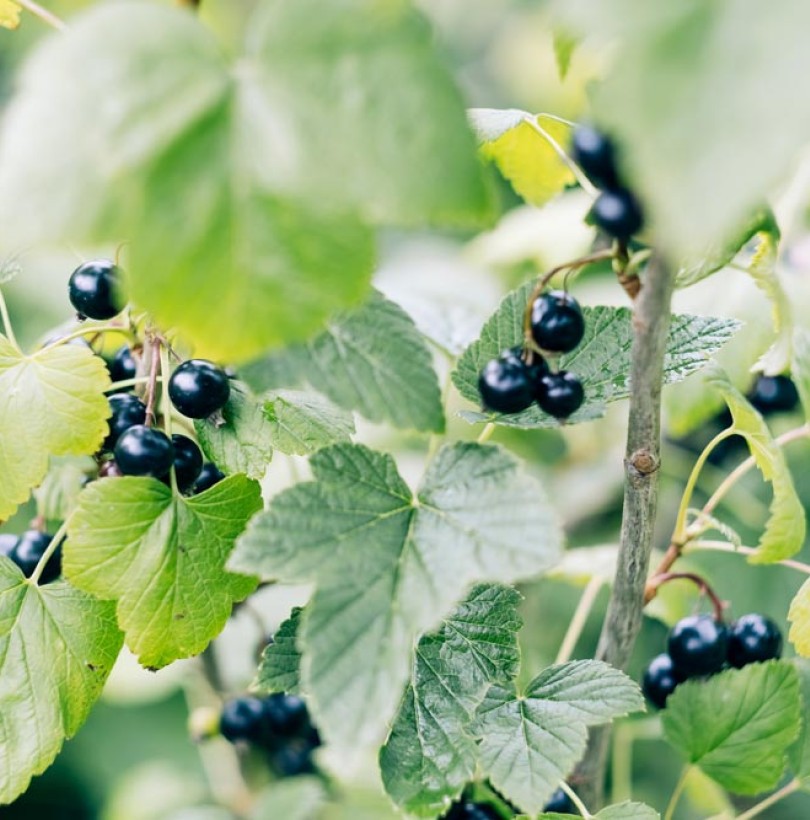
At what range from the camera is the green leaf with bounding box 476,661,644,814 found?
78 centimetres

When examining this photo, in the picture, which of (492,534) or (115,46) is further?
(492,534)

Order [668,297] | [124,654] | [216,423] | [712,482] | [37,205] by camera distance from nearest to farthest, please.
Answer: [37,205] → [668,297] → [216,423] → [124,654] → [712,482]

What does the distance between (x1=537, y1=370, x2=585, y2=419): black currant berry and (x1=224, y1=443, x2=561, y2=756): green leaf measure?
0.08m

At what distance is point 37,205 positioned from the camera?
1.82 feet

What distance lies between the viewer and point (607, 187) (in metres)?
0.66

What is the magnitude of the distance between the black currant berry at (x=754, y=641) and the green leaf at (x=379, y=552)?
0.42m

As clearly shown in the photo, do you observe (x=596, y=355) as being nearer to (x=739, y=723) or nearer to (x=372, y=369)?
(x=372, y=369)

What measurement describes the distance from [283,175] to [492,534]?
28 centimetres

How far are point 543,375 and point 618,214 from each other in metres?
0.18

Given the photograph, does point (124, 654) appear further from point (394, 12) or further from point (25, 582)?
point (394, 12)

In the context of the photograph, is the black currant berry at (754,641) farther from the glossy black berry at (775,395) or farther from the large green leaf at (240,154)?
the large green leaf at (240,154)

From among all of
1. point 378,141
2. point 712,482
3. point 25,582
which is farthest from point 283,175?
point 712,482

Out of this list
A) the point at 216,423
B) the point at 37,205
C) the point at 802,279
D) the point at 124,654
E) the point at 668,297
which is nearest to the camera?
the point at 37,205

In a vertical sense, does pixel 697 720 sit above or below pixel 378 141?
below
